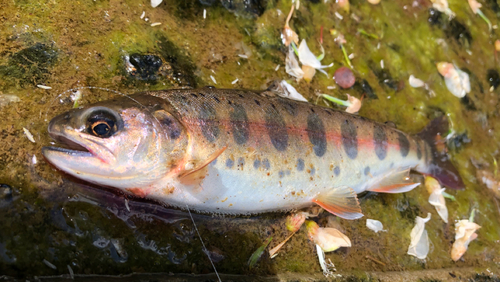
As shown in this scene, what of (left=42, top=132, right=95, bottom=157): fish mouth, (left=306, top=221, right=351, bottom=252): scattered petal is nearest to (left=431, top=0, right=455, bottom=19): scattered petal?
(left=306, top=221, right=351, bottom=252): scattered petal

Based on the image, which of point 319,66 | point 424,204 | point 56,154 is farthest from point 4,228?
point 424,204

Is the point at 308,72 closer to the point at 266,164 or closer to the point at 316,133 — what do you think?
the point at 316,133

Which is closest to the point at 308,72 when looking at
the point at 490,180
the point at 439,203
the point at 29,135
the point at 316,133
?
the point at 316,133

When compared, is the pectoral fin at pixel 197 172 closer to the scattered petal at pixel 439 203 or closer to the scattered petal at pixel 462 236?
the scattered petal at pixel 439 203

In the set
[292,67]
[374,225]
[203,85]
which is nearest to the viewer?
[203,85]

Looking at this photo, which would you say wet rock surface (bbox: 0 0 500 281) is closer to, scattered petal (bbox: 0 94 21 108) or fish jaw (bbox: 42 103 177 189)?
scattered petal (bbox: 0 94 21 108)

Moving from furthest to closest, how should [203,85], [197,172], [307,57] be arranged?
[307,57], [203,85], [197,172]
